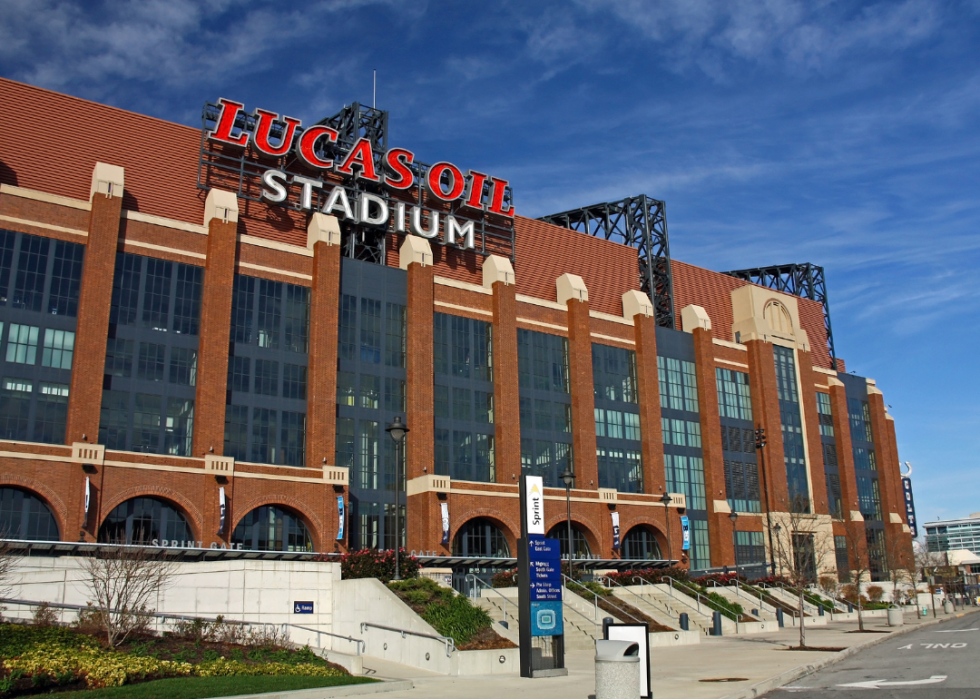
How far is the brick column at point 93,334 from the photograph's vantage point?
41.9 metres

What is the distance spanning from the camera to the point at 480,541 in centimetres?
5622

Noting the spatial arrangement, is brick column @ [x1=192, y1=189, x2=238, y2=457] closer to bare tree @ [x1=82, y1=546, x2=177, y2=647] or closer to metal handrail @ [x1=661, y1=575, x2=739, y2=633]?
bare tree @ [x1=82, y1=546, x2=177, y2=647]

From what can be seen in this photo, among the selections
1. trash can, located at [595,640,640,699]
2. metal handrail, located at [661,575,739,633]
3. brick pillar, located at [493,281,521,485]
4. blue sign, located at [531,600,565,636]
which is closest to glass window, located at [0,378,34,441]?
brick pillar, located at [493,281,521,485]

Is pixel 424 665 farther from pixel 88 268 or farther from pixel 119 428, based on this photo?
pixel 88 268

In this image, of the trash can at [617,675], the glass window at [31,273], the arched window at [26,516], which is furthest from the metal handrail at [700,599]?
the glass window at [31,273]

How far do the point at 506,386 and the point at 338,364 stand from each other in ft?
39.2

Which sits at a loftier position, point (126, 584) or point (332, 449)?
point (332, 449)

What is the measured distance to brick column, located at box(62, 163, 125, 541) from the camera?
41906 mm

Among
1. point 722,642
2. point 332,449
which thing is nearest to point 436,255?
point 332,449

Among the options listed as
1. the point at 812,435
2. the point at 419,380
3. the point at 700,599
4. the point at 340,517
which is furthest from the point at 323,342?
the point at 812,435

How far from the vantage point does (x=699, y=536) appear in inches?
2756

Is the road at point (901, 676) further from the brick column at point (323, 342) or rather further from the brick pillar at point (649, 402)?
the brick pillar at point (649, 402)

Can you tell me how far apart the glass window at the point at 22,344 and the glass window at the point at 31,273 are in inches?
43.5

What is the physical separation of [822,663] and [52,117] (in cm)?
5032
